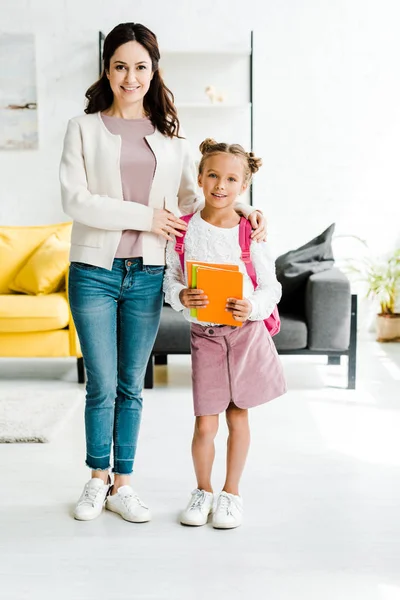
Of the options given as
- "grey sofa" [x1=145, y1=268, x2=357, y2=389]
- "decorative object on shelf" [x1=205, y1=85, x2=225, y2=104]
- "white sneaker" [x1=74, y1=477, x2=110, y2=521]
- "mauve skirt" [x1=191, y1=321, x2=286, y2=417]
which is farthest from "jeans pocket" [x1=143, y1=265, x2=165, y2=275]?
"decorative object on shelf" [x1=205, y1=85, x2=225, y2=104]

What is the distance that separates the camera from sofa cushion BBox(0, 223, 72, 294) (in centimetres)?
431

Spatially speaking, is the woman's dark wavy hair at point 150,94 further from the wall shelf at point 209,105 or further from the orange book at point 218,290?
the wall shelf at point 209,105

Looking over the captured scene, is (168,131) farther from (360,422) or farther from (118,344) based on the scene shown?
(360,422)

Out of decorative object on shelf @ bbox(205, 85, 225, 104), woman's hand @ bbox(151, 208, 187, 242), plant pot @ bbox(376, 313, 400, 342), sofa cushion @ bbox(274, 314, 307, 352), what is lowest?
plant pot @ bbox(376, 313, 400, 342)

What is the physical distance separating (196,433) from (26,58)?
3.59m

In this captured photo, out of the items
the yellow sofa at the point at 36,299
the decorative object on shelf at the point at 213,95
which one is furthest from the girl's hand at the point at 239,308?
the decorative object on shelf at the point at 213,95

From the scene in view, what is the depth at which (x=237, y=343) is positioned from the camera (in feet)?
7.25

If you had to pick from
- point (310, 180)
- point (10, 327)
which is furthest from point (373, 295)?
point (10, 327)

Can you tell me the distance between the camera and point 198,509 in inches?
88.4

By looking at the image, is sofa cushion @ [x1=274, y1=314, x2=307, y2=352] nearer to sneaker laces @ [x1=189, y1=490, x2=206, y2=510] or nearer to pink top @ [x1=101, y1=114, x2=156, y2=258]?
sneaker laces @ [x1=189, y1=490, x2=206, y2=510]

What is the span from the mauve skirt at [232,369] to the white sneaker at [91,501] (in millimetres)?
410

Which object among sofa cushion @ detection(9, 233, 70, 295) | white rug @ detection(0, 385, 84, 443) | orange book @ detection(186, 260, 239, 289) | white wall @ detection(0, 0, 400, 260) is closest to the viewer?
orange book @ detection(186, 260, 239, 289)

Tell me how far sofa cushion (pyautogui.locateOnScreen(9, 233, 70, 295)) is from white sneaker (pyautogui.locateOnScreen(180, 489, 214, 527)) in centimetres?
208

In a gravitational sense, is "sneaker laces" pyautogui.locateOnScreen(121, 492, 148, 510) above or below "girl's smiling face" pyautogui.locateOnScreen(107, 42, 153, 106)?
below
